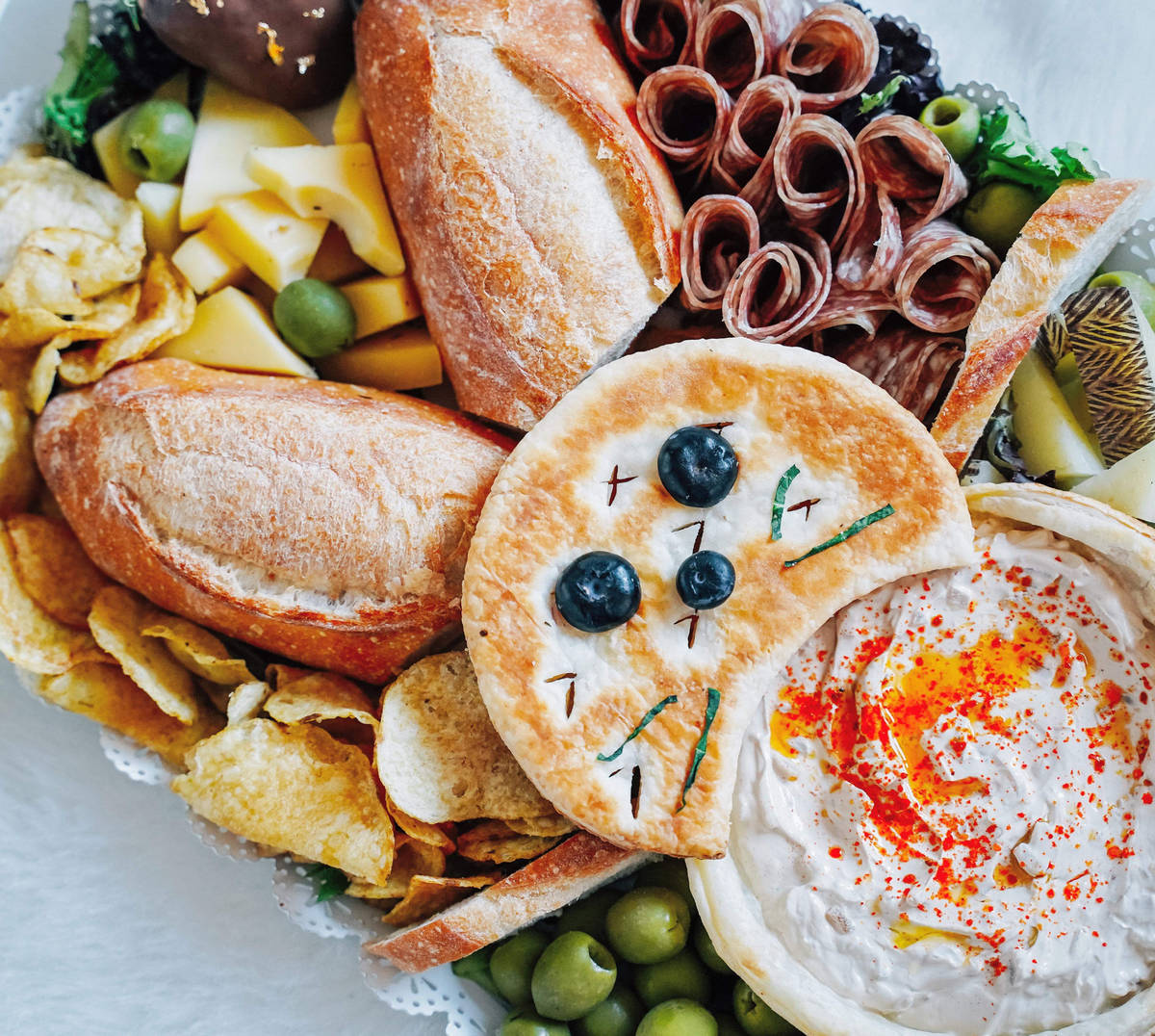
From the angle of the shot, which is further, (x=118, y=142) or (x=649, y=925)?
(x=118, y=142)

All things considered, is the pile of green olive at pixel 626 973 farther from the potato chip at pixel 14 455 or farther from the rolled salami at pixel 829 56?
the rolled salami at pixel 829 56

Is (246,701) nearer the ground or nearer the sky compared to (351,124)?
nearer the ground

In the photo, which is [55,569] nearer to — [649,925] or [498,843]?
[498,843]

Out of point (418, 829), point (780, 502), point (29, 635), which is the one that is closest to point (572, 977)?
point (418, 829)

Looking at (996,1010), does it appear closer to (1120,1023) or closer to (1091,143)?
(1120,1023)

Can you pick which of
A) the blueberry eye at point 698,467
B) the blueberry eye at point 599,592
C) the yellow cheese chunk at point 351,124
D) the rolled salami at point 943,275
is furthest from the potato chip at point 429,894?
the yellow cheese chunk at point 351,124

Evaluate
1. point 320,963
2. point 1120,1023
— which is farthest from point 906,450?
point 320,963
